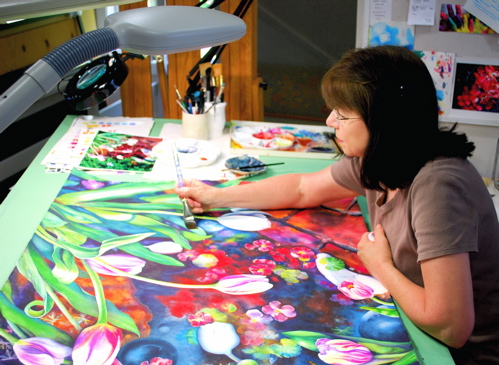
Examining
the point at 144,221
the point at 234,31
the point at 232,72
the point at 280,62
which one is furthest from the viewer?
the point at 280,62

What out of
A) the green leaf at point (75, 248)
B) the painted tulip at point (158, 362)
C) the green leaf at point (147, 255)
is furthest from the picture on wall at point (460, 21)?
the painted tulip at point (158, 362)

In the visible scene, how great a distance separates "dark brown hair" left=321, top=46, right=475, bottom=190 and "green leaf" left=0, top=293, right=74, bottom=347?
67 cm

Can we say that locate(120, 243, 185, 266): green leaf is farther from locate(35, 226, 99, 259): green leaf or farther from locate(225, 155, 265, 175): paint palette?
locate(225, 155, 265, 175): paint palette

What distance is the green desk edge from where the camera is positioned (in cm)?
98

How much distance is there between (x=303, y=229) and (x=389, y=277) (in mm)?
290

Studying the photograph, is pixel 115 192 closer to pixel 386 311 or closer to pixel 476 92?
pixel 386 311

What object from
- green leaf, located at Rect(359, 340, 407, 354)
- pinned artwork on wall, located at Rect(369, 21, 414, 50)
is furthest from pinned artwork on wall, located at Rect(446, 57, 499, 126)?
green leaf, located at Rect(359, 340, 407, 354)

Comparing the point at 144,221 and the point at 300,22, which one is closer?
the point at 144,221

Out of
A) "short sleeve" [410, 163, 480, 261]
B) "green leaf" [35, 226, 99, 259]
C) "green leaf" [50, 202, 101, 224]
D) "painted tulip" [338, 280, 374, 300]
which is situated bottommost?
"painted tulip" [338, 280, 374, 300]

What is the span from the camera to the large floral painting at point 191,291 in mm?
930

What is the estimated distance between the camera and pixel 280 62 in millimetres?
2828

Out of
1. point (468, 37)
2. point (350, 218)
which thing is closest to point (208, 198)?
point (350, 218)

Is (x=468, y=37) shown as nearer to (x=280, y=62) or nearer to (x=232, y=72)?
(x=232, y=72)

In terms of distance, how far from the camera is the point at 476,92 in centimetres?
179
